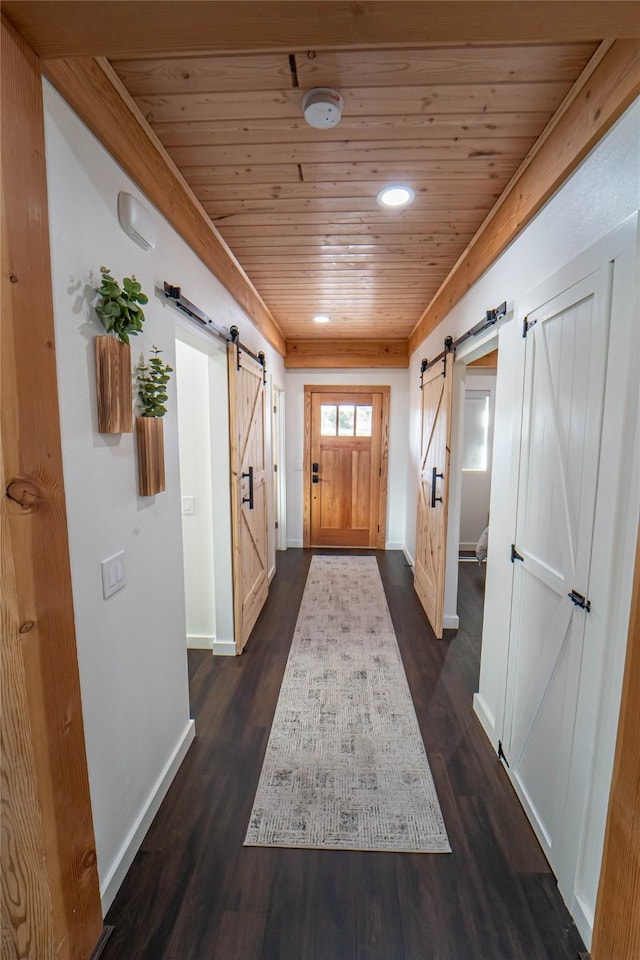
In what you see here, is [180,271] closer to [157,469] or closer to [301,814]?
[157,469]

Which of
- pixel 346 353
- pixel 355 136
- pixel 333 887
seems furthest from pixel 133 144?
pixel 346 353

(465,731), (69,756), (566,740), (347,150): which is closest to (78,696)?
(69,756)

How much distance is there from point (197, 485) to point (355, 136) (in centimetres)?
211

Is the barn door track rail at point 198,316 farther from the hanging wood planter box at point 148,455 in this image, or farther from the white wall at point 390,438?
the white wall at point 390,438

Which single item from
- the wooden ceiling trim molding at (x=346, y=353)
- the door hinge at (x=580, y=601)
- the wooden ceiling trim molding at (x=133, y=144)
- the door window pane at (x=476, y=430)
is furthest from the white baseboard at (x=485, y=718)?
the wooden ceiling trim molding at (x=346, y=353)

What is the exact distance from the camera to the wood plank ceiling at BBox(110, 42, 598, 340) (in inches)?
47.6

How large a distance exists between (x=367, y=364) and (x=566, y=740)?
14.4 feet

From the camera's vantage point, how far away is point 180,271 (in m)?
1.84

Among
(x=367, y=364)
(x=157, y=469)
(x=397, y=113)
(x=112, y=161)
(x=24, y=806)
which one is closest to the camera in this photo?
(x=24, y=806)

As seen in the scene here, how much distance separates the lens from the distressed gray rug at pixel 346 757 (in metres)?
1.55

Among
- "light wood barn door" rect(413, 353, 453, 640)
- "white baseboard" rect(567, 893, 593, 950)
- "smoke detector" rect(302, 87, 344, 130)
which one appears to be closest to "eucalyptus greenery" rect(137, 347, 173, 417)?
"smoke detector" rect(302, 87, 344, 130)

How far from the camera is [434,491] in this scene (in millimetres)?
3297

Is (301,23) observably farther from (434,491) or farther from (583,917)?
(434,491)

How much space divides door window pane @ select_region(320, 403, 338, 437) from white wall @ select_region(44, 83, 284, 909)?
347cm
